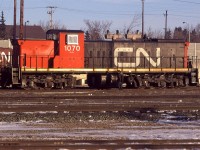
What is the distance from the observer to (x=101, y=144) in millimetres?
10133

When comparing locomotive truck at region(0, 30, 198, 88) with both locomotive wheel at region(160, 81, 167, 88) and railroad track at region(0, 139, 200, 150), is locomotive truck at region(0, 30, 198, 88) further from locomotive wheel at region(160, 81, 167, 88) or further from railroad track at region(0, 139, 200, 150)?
railroad track at region(0, 139, 200, 150)

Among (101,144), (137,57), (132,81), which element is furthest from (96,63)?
(101,144)

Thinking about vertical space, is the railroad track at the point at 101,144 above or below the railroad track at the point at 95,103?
above

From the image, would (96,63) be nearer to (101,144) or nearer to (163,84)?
(163,84)

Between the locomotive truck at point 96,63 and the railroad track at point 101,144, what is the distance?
19044mm

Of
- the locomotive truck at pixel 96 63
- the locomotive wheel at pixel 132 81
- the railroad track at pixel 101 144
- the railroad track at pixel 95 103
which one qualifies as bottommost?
the railroad track at pixel 95 103

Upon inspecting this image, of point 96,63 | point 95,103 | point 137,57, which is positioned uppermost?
point 137,57

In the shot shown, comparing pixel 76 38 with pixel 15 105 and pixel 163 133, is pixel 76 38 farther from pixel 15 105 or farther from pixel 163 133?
pixel 163 133

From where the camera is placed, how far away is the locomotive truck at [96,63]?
29.7 m

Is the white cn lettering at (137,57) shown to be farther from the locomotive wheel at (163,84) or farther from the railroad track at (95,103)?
the railroad track at (95,103)

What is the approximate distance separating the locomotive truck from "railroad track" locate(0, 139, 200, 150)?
62.5 feet

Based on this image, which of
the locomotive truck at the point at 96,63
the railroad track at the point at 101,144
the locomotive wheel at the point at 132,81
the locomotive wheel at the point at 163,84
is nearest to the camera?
the railroad track at the point at 101,144

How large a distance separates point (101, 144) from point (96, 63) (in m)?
21.2

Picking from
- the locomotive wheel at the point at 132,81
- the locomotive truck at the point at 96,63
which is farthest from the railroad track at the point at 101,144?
the locomotive wheel at the point at 132,81
